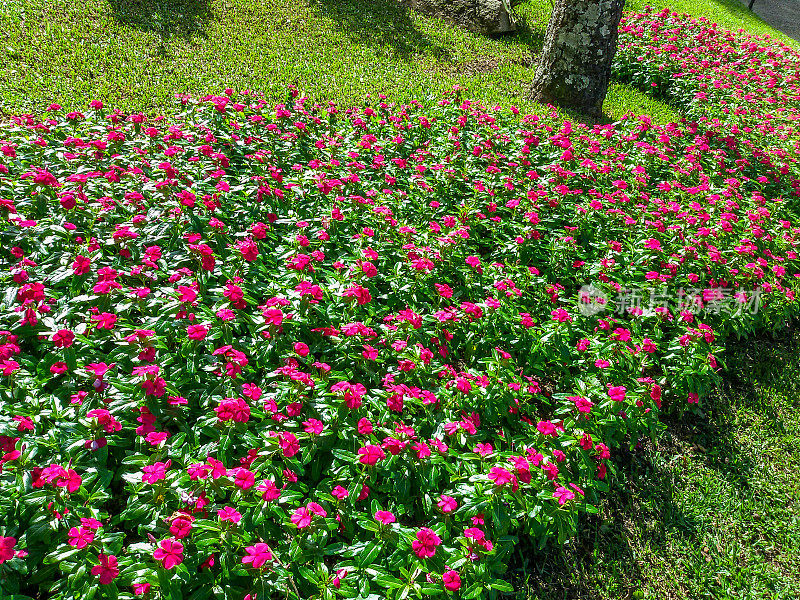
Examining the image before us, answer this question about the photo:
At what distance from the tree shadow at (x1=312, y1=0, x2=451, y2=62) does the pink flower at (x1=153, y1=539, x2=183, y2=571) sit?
25.5 feet

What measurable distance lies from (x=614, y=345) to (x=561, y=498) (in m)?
1.31

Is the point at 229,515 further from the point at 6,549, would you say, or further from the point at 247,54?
the point at 247,54

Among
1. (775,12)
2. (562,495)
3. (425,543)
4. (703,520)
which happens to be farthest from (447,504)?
(775,12)

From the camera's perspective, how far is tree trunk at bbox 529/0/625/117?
22.2 ft

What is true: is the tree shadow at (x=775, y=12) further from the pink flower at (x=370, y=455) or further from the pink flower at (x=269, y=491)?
the pink flower at (x=269, y=491)

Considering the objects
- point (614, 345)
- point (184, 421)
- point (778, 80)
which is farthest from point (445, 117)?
point (778, 80)

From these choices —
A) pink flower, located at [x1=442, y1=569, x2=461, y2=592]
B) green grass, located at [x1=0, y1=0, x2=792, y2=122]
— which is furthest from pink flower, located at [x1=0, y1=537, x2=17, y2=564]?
green grass, located at [x1=0, y1=0, x2=792, y2=122]

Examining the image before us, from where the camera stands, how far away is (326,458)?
2.59 metres

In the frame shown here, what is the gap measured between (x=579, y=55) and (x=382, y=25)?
3704mm

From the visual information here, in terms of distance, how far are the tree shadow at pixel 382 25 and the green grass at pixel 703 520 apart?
6753 millimetres

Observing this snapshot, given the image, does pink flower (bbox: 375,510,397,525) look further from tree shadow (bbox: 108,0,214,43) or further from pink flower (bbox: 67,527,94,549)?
tree shadow (bbox: 108,0,214,43)

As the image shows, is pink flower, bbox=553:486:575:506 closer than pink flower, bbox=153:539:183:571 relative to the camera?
No

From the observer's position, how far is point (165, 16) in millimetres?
7863

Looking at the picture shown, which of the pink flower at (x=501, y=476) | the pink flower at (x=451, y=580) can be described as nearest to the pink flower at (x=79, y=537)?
the pink flower at (x=451, y=580)
